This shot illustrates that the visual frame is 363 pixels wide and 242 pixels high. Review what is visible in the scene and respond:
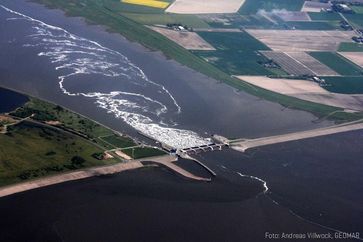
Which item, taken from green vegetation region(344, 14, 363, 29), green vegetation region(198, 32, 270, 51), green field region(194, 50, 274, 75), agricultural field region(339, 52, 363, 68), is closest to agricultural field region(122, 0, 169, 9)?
green vegetation region(198, 32, 270, 51)

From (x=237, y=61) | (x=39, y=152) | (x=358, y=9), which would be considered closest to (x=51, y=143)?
(x=39, y=152)

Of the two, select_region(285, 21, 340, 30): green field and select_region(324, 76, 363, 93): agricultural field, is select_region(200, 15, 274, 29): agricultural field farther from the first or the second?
select_region(324, 76, 363, 93): agricultural field

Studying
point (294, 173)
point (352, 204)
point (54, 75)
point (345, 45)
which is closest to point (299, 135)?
point (294, 173)

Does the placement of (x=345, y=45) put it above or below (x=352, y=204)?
above

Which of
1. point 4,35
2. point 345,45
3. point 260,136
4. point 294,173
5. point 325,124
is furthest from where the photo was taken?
point 345,45

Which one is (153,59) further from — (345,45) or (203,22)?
(345,45)

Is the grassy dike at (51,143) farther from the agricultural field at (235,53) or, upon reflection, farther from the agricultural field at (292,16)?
the agricultural field at (292,16)

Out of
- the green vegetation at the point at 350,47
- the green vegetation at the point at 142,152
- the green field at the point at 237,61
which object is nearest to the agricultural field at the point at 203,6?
the green field at the point at 237,61
